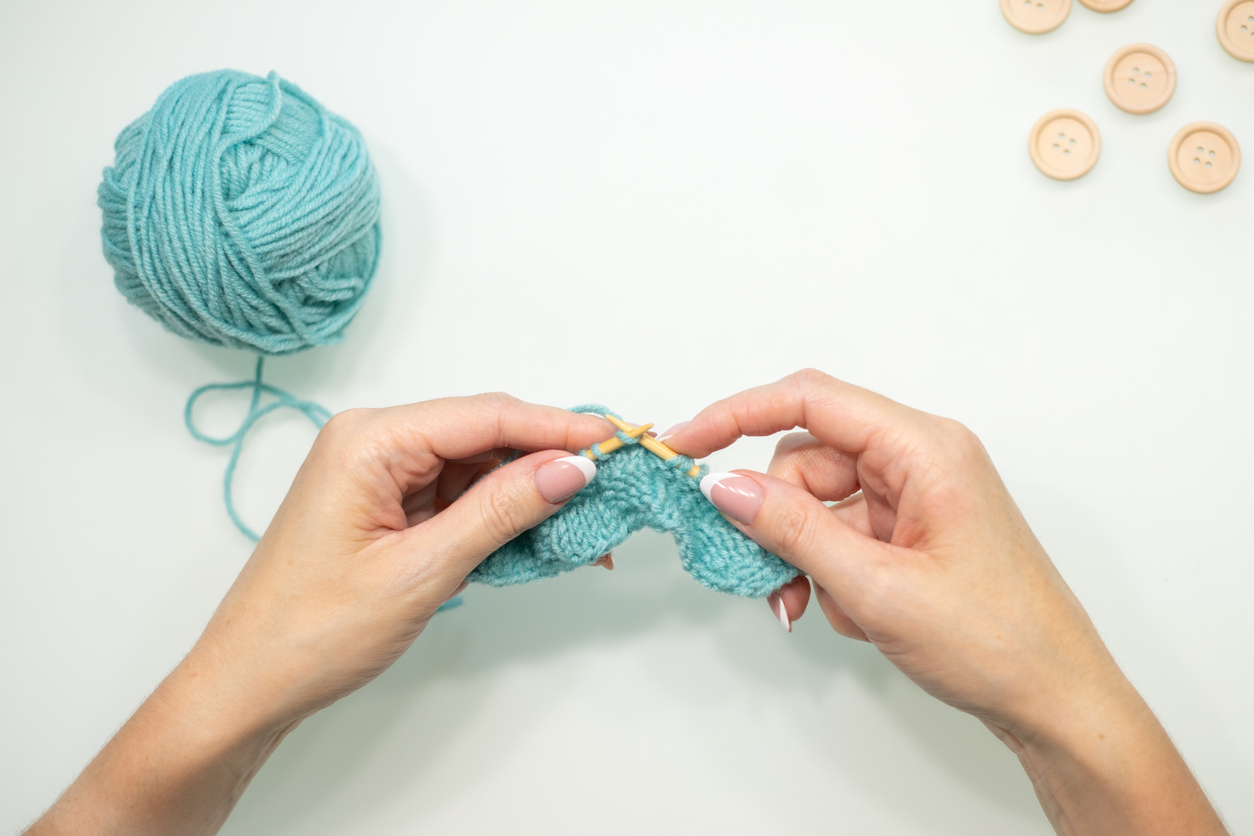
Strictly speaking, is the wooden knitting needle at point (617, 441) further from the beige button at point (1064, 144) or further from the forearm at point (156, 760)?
the beige button at point (1064, 144)

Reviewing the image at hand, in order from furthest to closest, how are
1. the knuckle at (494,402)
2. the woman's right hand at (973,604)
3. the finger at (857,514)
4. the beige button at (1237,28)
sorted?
the beige button at (1237,28) → the finger at (857,514) → the knuckle at (494,402) → the woman's right hand at (973,604)

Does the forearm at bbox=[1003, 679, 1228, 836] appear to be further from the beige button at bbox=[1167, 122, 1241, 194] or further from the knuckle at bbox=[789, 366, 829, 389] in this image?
the beige button at bbox=[1167, 122, 1241, 194]

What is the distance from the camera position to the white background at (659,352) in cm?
131

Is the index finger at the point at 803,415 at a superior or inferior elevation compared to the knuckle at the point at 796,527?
superior

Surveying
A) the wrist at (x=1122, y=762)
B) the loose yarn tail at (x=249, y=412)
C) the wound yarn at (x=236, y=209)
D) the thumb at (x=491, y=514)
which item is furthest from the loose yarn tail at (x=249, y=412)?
the wrist at (x=1122, y=762)

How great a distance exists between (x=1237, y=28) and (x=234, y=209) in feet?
5.91

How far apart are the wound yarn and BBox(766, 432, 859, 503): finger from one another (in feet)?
2.57

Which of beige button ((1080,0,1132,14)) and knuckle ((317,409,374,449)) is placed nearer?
knuckle ((317,409,374,449))

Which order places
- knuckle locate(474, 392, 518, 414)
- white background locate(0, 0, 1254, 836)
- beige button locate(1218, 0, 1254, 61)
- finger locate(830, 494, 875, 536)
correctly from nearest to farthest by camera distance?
knuckle locate(474, 392, 518, 414) < finger locate(830, 494, 875, 536) < white background locate(0, 0, 1254, 836) < beige button locate(1218, 0, 1254, 61)

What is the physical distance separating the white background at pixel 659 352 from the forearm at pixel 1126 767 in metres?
0.33

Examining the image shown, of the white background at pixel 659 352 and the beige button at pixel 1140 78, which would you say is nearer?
the white background at pixel 659 352

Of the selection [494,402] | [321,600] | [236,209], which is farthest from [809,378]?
[236,209]

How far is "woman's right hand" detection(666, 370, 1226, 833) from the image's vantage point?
3.07 feet

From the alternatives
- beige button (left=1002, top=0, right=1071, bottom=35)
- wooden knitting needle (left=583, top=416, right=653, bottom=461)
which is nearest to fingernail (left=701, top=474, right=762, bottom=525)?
wooden knitting needle (left=583, top=416, right=653, bottom=461)
